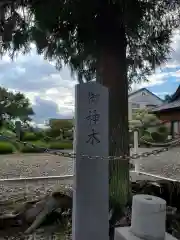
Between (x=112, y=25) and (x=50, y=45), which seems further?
(x=50, y=45)

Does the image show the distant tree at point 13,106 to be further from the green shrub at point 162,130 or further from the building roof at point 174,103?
the green shrub at point 162,130

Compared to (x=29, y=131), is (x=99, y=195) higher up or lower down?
lower down

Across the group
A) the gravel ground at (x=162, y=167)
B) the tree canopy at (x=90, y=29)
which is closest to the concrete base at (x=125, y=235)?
the tree canopy at (x=90, y=29)

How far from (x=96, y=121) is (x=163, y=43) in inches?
64.6

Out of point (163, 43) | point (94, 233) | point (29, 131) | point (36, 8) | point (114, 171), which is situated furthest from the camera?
point (29, 131)

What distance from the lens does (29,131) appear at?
429cm

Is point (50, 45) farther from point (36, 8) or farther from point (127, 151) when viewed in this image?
point (127, 151)

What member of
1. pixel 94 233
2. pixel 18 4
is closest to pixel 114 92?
pixel 18 4

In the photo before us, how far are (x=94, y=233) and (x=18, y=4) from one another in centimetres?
222

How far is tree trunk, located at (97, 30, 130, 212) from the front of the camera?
284cm

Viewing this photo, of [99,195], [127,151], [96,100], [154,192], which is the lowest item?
[154,192]

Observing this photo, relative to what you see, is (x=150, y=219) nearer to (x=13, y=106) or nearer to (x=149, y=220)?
(x=149, y=220)

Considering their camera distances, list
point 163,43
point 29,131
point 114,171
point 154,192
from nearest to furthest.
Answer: point 114,171
point 163,43
point 154,192
point 29,131

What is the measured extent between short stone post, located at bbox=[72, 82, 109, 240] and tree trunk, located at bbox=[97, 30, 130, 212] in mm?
1013
